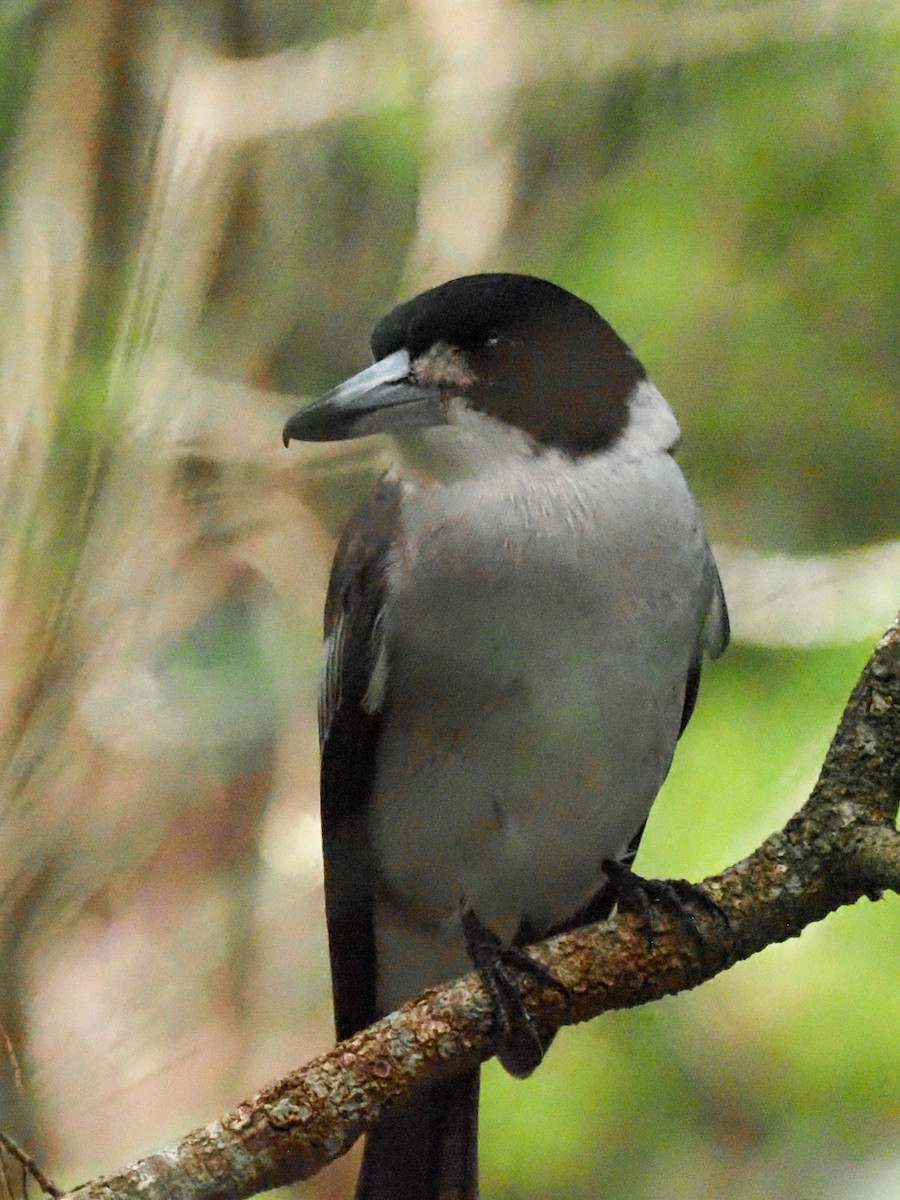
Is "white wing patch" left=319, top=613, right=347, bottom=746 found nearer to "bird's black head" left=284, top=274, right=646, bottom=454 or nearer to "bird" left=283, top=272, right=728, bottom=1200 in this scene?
"bird" left=283, top=272, right=728, bottom=1200

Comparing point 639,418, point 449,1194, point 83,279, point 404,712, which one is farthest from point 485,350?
point 449,1194

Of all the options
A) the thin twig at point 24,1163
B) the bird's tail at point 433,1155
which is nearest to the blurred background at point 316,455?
the bird's tail at point 433,1155

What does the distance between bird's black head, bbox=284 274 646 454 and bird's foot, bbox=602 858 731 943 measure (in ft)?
0.93

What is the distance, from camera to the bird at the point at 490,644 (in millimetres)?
872

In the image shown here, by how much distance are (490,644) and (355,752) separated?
0.50 ft

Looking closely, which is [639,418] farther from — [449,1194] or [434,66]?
[449,1194]

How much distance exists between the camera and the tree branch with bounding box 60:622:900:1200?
642 millimetres

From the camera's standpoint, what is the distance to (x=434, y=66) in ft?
3.41

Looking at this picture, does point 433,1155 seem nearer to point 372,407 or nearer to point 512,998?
point 512,998

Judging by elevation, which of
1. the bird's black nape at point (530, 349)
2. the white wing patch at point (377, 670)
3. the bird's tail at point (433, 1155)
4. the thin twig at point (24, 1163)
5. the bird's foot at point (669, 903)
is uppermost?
the bird's black nape at point (530, 349)

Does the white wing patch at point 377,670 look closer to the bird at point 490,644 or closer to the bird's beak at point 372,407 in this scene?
the bird at point 490,644

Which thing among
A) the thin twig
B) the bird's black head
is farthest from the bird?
the thin twig

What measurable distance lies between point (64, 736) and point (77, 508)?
0.16 metres

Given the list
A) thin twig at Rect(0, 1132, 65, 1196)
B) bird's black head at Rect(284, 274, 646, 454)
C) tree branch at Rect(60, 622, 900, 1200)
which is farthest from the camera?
bird's black head at Rect(284, 274, 646, 454)
